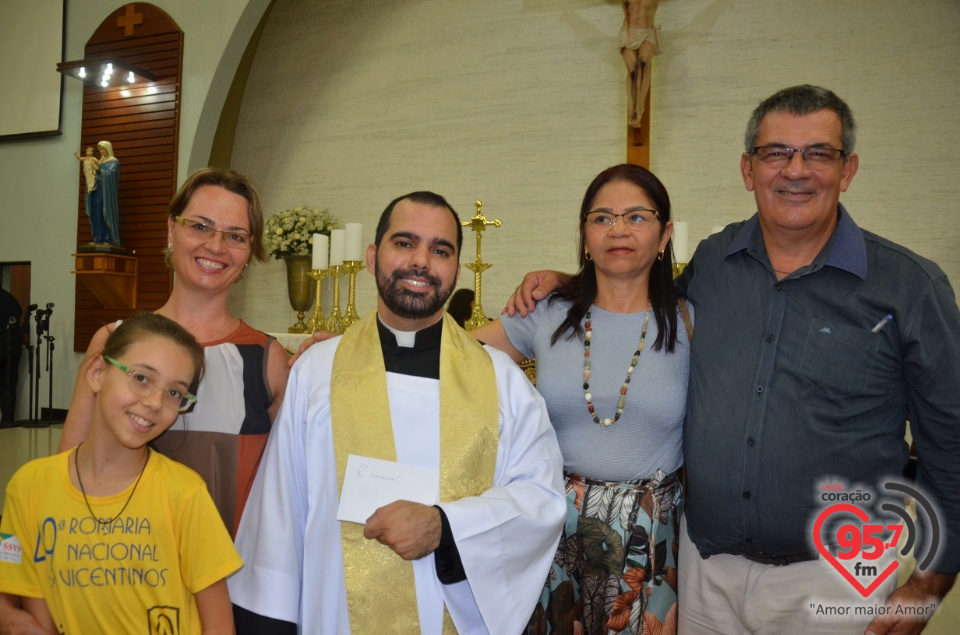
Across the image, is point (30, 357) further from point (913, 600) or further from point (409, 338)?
point (913, 600)

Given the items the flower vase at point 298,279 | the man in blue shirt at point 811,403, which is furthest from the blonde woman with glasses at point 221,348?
the flower vase at point 298,279

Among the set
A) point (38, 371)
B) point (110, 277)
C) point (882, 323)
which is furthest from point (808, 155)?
point (38, 371)

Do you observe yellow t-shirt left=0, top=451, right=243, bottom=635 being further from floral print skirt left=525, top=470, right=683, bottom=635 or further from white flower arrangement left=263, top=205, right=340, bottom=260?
white flower arrangement left=263, top=205, right=340, bottom=260

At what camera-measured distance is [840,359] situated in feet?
6.53

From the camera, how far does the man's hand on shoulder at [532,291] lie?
7.99 feet

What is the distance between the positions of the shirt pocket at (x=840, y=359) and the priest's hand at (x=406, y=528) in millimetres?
1053

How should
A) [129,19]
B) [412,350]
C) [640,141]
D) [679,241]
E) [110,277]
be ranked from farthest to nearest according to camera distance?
[129,19] → [110,277] → [640,141] → [679,241] → [412,350]

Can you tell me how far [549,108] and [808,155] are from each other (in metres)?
5.29

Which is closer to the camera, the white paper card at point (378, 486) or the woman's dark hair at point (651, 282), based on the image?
the white paper card at point (378, 486)

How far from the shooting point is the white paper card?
1.82 m

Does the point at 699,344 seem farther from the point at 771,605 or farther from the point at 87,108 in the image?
the point at 87,108

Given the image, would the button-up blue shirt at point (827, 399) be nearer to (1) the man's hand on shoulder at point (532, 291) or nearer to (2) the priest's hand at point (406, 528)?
(1) the man's hand on shoulder at point (532, 291)

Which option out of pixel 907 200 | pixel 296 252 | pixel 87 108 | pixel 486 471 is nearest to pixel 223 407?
pixel 486 471

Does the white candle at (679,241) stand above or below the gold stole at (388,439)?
above
